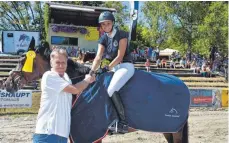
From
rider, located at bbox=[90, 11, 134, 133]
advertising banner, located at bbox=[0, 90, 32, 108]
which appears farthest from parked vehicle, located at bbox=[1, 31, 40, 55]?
rider, located at bbox=[90, 11, 134, 133]

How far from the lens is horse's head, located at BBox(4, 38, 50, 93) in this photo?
5.24 metres

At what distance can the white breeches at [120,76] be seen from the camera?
5098 mm

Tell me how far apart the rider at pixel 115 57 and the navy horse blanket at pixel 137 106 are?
9cm

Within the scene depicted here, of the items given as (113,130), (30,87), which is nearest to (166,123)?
(113,130)

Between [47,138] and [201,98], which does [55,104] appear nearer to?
[47,138]

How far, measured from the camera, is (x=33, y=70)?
5293 mm

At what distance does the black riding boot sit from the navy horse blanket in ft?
0.20

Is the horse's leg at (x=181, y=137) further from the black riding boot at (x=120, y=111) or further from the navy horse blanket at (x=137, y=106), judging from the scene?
the black riding boot at (x=120, y=111)

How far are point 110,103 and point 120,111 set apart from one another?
20 cm

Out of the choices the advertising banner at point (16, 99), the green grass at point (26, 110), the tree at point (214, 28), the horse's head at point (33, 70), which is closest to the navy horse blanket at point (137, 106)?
the horse's head at point (33, 70)

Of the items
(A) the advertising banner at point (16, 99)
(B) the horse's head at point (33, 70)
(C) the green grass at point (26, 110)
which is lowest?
(C) the green grass at point (26, 110)

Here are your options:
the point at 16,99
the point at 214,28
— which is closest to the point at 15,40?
the point at 214,28

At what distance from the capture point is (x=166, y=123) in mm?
Result: 5641

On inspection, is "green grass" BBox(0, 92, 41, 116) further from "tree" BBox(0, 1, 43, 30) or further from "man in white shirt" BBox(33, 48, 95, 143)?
"tree" BBox(0, 1, 43, 30)
